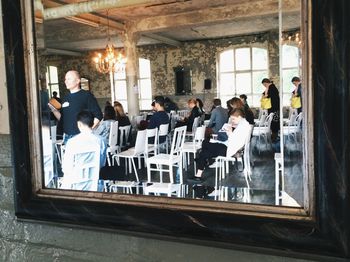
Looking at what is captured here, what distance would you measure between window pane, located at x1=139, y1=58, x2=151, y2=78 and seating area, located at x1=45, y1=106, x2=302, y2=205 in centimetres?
61

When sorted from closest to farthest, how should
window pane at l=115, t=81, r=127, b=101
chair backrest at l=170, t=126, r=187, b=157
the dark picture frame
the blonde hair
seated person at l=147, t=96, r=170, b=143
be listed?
the dark picture frame, the blonde hair, window pane at l=115, t=81, r=127, b=101, chair backrest at l=170, t=126, r=187, b=157, seated person at l=147, t=96, r=170, b=143

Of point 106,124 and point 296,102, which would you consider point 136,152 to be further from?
point 296,102

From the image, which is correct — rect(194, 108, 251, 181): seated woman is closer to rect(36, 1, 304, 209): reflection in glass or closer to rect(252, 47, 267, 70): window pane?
rect(36, 1, 304, 209): reflection in glass

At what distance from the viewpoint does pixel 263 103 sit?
3.51ft

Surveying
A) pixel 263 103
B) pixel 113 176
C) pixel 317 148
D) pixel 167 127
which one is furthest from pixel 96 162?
pixel 167 127

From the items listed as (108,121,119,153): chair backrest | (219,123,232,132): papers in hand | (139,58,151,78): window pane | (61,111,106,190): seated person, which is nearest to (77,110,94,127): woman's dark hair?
(61,111,106,190): seated person

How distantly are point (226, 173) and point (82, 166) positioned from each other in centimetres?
51

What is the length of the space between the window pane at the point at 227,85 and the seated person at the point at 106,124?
794mm

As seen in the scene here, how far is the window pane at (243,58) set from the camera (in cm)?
186

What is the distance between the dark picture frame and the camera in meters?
0.80

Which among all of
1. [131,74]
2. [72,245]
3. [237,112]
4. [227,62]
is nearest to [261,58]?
[237,112]

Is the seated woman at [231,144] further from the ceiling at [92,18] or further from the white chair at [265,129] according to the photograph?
the ceiling at [92,18]

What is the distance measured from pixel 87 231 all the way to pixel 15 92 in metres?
0.54

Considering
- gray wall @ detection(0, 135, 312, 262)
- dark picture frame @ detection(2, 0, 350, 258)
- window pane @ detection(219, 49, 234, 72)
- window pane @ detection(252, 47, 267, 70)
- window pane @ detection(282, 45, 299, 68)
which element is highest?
window pane @ detection(219, 49, 234, 72)
